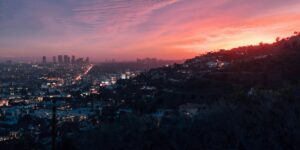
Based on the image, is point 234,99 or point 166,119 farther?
point 166,119

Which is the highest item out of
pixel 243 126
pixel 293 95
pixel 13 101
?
pixel 293 95

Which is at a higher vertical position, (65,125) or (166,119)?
(166,119)

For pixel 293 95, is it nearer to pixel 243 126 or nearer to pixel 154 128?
pixel 243 126

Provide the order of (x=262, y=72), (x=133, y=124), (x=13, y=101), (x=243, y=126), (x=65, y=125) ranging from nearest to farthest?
(x=243, y=126) < (x=133, y=124) < (x=65, y=125) < (x=262, y=72) < (x=13, y=101)

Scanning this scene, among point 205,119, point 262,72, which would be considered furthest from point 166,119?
point 262,72

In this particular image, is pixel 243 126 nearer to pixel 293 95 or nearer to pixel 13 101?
pixel 293 95

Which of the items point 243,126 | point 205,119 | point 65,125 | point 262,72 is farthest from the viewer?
point 262,72

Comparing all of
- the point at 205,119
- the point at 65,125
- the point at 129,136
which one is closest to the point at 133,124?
the point at 129,136

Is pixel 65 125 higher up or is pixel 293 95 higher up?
pixel 293 95

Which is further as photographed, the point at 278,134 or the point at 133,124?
the point at 133,124
